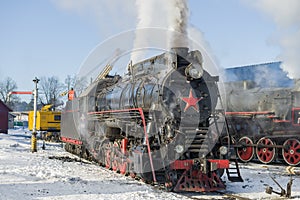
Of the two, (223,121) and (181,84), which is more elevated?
(181,84)

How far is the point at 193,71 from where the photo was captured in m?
9.63

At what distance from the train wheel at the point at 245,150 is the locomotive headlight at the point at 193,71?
346 inches

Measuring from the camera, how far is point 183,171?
9484 millimetres

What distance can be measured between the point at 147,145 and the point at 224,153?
6.55 ft

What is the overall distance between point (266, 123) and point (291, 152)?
1621 mm

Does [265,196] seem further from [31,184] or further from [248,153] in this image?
[248,153]

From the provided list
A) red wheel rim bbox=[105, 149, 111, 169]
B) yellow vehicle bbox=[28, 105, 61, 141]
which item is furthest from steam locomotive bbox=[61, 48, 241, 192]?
yellow vehicle bbox=[28, 105, 61, 141]

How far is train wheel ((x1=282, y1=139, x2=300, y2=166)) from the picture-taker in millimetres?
15758

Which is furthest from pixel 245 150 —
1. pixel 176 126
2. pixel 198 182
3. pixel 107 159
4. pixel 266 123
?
pixel 176 126

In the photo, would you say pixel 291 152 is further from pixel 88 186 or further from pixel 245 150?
pixel 88 186

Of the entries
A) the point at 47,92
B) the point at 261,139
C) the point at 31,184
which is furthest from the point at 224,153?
the point at 47,92

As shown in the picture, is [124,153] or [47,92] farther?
[47,92]

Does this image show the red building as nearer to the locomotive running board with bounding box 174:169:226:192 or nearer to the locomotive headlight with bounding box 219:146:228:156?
the locomotive running board with bounding box 174:169:226:192

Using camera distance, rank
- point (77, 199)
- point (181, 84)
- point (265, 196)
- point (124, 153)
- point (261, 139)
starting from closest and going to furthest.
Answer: point (77, 199), point (265, 196), point (181, 84), point (124, 153), point (261, 139)
